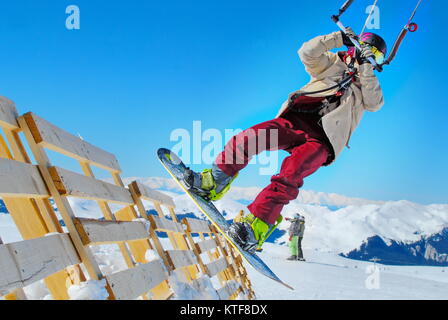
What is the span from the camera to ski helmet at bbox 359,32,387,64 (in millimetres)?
3748

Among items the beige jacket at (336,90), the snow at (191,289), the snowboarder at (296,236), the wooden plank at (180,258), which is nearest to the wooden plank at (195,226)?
the wooden plank at (180,258)

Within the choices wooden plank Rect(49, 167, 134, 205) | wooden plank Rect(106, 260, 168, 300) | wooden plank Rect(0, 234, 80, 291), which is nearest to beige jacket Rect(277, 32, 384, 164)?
wooden plank Rect(49, 167, 134, 205)

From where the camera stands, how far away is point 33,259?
5.08ft

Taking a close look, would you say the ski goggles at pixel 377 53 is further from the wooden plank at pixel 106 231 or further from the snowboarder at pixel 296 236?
the snowboarder at pixel 296 236

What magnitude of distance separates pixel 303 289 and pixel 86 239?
5421 mm

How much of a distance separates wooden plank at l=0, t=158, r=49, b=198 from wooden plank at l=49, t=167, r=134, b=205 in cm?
8

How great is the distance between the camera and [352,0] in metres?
3.81

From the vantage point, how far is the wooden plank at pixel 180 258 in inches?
127

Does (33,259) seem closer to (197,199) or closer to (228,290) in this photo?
(197,199)

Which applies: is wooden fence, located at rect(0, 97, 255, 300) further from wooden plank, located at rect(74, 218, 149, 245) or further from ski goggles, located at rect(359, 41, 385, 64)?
ski goggles, located at rect(359, 41, 385, 64)

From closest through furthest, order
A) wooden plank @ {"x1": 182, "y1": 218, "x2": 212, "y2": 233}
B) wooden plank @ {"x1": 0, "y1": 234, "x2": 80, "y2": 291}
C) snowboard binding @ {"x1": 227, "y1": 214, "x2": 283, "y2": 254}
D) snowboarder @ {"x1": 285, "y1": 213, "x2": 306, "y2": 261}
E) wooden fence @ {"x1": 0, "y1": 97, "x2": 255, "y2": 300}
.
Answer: wooden plank @ {"x1": 0, "y1": 234, "x2": 80, "y2": 291}
wooden fence @ {"x1": 0, "y1": 97, "x2": 255, "y2": 300}
snowboard binding @ {"x1": 227, "y1": 214, "x2": 283, "y2": 254}
wooden plank @ {"x1": 182, "y1": 218, "x2": 212, "y2": 233}
snowboarder @ {"x1": 285, "y1": 213, "x2": 306, "y2": 261}

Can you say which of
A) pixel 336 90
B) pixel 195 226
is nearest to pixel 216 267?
pixel 195 226

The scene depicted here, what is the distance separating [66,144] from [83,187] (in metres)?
0.36
